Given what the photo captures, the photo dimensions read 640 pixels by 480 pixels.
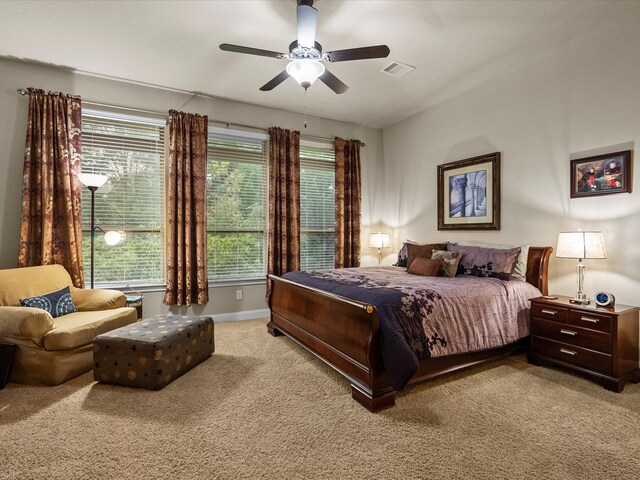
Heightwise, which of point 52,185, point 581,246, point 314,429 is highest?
point 52,185

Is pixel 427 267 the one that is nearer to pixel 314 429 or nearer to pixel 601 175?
pixel 601 175

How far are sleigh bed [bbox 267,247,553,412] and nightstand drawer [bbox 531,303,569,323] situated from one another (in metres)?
0.30

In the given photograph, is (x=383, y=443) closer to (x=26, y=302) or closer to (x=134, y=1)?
(x=26, y=302)

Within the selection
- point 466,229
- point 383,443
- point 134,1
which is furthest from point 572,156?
point 134,1

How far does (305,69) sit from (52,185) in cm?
296

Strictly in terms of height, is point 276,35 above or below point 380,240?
above

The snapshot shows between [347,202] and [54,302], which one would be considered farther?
[347,202]

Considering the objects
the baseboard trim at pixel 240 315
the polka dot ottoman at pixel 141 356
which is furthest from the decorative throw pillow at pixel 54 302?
the baseboard trim at pixel 240 315

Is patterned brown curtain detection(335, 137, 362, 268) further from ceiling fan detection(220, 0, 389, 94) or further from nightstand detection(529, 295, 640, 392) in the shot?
nightstand detection(529, 295, 640, 392)

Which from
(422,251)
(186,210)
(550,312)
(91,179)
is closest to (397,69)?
(422,251)

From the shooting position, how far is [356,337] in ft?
7.70

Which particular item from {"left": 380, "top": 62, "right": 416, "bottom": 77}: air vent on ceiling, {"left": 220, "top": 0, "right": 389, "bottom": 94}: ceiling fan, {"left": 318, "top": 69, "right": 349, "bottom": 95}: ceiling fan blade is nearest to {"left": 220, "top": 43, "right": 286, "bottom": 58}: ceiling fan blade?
{"left": 220, "top": 0, "right": 389, "bottom": 94}: ceiling fan

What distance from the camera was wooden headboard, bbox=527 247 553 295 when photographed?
10.8 feet

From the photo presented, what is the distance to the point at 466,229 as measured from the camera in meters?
4.26
